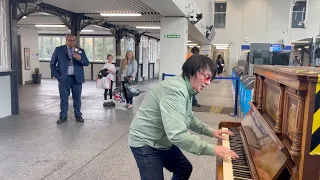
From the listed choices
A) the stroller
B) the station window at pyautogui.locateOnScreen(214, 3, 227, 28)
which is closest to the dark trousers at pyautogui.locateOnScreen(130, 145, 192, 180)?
the stroller

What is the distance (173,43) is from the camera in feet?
26.4

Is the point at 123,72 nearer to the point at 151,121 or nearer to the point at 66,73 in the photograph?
the point at 66,73

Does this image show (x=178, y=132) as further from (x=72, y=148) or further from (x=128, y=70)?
(x=128, y=70)

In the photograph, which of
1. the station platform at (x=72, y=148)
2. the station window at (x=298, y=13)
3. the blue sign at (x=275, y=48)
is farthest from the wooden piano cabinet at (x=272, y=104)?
the station window at (x=298, y=13)

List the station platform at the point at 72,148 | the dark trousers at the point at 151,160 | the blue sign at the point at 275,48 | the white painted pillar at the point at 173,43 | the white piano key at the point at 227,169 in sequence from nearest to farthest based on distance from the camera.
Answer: the white piano key at the point at 227,169 → the dark trousers at the point at 151,160 → the station platform at the point at 72,148 → the white painted pillar at the point at 173,43 → the blue sign at the point at 275,48

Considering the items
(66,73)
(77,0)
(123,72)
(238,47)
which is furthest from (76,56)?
(238,47)

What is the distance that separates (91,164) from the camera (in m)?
3.65

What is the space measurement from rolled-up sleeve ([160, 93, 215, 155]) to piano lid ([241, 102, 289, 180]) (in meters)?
0.28

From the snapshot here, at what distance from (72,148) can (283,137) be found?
11.0 feet

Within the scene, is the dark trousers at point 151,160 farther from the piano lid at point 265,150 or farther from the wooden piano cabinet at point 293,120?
the wooden piano cabinet at point 293,120

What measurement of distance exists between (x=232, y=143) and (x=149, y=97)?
75 centimetres

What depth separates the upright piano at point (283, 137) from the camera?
119 centimetres

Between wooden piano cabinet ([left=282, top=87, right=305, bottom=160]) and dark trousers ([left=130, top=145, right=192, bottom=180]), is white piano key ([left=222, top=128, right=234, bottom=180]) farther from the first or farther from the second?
dark trousers ([left=130, top=145, right=192, bottom=180])

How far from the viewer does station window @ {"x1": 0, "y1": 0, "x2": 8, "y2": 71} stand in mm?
6145
